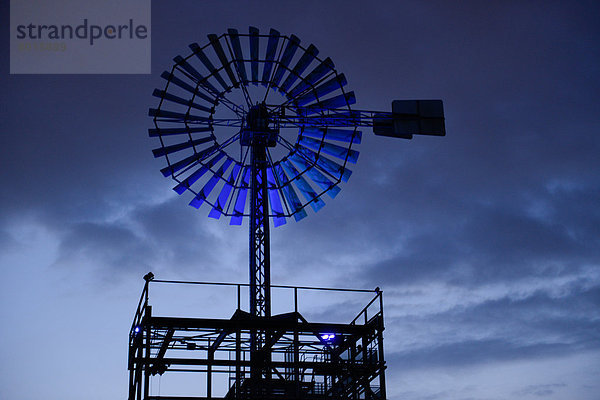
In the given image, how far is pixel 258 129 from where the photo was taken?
2886cm

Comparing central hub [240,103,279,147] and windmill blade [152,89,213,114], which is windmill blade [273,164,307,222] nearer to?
central hub [240,103,279,147]

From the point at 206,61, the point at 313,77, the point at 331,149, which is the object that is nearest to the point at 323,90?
the point at 313,77

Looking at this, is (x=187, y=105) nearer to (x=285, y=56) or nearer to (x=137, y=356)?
(x=285, y=56)

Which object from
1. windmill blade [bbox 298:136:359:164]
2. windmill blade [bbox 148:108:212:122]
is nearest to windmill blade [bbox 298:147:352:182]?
windmill blade [bbox 298:136:359:164]

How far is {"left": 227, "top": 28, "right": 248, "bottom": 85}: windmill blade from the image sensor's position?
27830 millimetres

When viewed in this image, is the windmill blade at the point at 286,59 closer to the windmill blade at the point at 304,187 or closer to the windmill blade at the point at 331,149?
the windmill blade at the point at 331,149

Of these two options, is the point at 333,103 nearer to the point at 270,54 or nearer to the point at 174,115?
the point at 270,54

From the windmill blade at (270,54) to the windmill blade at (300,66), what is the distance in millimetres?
743

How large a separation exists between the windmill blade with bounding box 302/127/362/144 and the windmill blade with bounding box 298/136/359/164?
29cm

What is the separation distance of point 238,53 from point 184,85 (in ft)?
7.83

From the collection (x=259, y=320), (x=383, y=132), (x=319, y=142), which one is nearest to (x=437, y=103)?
(x=383, y=132)

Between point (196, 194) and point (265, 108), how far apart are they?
173 inches

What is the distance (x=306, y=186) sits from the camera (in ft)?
100

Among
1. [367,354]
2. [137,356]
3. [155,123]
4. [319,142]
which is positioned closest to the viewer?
[137,356]
